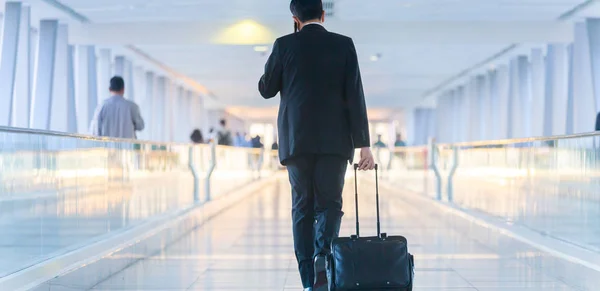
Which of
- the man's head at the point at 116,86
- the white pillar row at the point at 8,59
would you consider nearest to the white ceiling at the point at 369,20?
the white pillar row at the point at 8,59

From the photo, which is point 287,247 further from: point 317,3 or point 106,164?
point 317,3

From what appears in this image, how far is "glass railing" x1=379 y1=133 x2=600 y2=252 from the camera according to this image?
5.46 metres

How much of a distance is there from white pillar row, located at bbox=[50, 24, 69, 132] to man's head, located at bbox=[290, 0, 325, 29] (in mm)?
17332

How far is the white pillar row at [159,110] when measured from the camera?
32.7 meters

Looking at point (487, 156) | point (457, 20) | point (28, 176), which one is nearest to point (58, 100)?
point (457, 20)

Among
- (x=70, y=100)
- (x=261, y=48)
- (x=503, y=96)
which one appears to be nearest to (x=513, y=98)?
(x=503, y=96)

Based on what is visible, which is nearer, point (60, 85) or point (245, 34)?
point (245, 34)

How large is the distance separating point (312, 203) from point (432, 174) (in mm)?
10103

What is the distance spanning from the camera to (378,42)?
66.9 ft

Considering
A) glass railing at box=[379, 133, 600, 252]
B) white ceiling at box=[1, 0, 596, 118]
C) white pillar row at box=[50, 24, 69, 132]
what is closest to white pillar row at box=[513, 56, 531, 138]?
white ceiling at box=[1, 0, 596, 118]

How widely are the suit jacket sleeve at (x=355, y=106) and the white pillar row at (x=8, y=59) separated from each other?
14.8m

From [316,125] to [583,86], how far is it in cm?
1837

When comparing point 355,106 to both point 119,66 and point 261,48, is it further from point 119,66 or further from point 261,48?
point 119,66

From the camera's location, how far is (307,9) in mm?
3975
